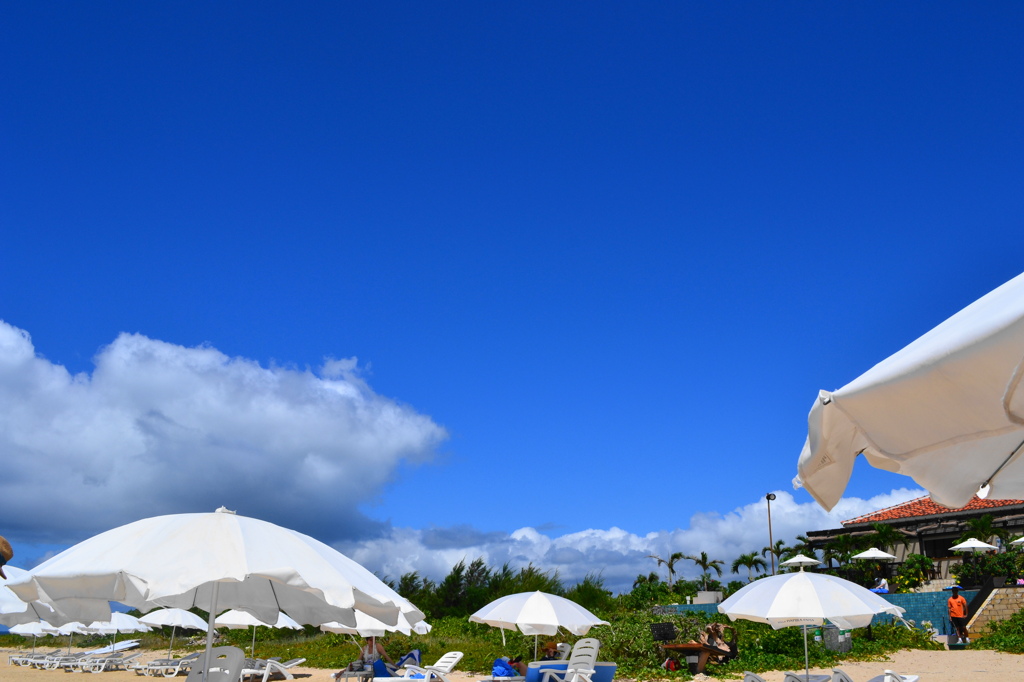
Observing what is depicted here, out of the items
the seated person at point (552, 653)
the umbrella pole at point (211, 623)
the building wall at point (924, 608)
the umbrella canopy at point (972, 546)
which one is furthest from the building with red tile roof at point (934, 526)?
the umbrella pole at point (211, 623)

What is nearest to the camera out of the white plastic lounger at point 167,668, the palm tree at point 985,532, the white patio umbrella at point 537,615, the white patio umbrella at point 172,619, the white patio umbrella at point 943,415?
the white patio umbrella at point 943,415

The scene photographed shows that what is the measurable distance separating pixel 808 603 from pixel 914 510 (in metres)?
25.6

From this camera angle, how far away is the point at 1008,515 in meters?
26.6

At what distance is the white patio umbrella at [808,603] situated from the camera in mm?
8570

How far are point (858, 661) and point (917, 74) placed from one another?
11.9m

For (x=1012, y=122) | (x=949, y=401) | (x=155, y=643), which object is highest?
(x=1012, y=122)

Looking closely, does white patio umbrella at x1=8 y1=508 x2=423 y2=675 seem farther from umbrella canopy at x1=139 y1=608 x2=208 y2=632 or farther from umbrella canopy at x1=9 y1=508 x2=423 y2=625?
umbrella canopy at x1=139 y1=608 x2=208 y2=632

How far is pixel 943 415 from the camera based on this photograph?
2.90 metres

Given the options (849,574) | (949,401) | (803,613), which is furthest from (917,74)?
(849,574)

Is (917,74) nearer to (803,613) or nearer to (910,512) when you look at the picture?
(803,613)

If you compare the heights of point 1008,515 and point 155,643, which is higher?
point 1008,515

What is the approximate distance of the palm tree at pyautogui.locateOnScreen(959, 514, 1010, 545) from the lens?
80.3ft

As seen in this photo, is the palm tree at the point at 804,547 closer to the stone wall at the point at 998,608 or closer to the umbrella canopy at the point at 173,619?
the stone wall at the point at 998,608

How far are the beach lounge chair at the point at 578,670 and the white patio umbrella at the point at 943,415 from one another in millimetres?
7891
